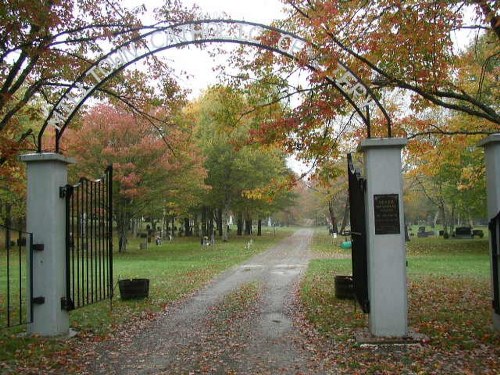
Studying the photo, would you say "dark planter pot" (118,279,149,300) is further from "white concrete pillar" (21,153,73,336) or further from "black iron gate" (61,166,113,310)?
"white concrete pillar" (21,153,73,336)

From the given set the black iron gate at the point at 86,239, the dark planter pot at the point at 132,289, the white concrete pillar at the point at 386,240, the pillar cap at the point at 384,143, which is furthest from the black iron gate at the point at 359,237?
the dark planter pot at the point at 132,289

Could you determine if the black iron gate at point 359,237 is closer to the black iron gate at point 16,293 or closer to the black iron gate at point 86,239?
the black iron gate at point 86,239

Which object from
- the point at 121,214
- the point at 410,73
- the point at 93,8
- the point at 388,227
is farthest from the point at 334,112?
the point at 121,214


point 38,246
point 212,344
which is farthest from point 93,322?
point 212,344

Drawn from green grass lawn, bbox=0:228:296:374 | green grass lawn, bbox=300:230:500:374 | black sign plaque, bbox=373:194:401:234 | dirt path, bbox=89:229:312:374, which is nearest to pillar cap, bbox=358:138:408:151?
black sign plaque, bbox=373:194:401:234

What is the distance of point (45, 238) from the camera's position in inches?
277

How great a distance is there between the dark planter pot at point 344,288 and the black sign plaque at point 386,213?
3700mm

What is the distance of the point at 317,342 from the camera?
6.60 m

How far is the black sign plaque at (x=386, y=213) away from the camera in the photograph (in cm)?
650

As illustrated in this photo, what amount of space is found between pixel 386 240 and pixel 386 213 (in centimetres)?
39

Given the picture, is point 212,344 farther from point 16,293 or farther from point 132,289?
point 16,293

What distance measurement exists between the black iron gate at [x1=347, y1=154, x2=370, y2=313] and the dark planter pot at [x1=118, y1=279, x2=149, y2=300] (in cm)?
532

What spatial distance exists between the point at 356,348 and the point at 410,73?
6.00 metres

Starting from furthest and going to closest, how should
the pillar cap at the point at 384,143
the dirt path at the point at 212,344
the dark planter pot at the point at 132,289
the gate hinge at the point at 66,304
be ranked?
the dark planter pot at the point at 132,289 < the gate hinge at the point at 66,304 < the pillar cap at the point at 384,143 < the dirt path at the point at 212,344
